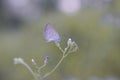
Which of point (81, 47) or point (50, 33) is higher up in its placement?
point (81, 47)

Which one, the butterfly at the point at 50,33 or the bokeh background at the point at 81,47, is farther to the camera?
the bokeh background at the point at 81,47

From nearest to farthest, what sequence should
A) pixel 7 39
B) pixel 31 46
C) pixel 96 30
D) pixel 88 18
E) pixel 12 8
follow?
pixel 96 30, pixel 88 18, pixel 31 46, pixel 7 39, pixel 12 8

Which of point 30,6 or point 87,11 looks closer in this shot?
point 87,11

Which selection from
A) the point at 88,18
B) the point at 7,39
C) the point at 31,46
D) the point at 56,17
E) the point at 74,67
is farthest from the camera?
the point at 7,39

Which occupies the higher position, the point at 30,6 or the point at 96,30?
the point at 30,6

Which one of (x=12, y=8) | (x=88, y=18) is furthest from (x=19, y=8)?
(x=88, y=18)

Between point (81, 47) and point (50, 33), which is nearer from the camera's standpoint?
point (50, 33)

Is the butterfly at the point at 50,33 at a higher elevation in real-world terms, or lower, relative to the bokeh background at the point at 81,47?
lower

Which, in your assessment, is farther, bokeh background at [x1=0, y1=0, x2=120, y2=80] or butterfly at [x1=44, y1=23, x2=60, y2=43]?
bokeh background at [x1=0, y1=0, x2=120, y2=80]

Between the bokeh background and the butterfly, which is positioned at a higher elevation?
the bokeh background

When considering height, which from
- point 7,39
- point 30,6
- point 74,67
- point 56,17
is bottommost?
point 74,67

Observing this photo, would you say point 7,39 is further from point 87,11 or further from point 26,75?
point 26,75
